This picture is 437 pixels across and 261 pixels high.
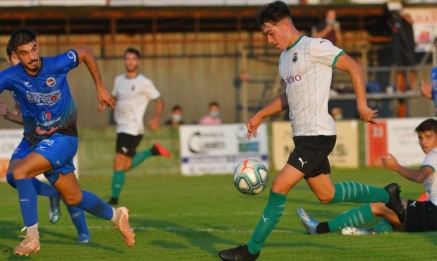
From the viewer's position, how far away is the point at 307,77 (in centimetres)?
789

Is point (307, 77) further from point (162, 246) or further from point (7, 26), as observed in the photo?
point (7, 26)

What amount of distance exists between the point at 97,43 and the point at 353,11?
7951 mm

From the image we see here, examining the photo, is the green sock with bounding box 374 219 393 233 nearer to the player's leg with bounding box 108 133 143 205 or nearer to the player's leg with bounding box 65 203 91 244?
the player's leg with bounding box 65 203 91 244

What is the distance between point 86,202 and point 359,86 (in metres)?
2.89

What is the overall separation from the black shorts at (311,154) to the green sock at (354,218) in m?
1.77

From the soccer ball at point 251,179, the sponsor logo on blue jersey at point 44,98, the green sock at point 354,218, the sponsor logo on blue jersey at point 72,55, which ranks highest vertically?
the sponsor logo on blue jersey at point 72,55

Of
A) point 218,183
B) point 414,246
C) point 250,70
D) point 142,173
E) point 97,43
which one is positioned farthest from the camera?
point 250,70

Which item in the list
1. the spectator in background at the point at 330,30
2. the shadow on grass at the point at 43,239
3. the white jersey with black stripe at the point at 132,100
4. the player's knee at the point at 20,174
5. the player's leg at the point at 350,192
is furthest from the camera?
the spectator in background at the point at 330,30

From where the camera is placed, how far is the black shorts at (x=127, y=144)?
14.8 metres

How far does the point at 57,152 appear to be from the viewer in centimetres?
845

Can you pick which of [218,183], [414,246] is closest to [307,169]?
[414,246]

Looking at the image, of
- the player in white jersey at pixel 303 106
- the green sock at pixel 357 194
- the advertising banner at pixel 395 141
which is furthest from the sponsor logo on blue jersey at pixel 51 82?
the advertising banner at pixel 395 141

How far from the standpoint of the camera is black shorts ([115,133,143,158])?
48.5 feet

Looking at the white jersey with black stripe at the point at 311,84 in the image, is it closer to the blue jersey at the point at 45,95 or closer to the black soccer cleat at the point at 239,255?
the black soccer cleat at the point at 239,255
